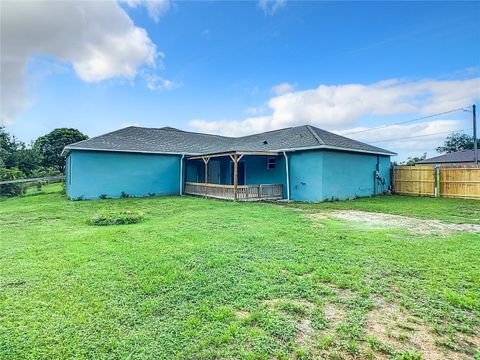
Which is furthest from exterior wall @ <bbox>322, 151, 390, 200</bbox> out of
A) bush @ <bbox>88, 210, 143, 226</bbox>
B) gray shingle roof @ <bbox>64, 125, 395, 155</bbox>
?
bush @ <bbox>88, 210, 143, 226</bbox>

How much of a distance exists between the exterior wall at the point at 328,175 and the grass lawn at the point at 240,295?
7.18 meters

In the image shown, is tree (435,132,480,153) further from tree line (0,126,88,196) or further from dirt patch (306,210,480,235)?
tree line (0,126,88,196)

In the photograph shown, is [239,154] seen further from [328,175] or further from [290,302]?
[290,302]

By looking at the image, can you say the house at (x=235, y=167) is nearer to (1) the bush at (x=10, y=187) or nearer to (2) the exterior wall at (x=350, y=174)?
(2) the exterior wall at (x=350, y=174)

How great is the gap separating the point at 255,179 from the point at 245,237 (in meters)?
10.7

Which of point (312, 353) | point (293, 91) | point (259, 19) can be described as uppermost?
point (259, 19)

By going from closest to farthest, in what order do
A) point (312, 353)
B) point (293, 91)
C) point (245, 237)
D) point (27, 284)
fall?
1. point (312, 353)
2. point (27, 284)
3. point (245, 237)
4. point (293, 91)

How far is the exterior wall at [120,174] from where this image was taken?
14.4 m

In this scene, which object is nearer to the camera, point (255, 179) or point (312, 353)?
point (312, 353)

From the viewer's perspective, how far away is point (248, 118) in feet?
91.2

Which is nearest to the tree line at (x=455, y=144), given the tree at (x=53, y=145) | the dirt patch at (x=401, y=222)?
the dirt patch at (x=401, y=222)

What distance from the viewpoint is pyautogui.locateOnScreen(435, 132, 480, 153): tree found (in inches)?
1566

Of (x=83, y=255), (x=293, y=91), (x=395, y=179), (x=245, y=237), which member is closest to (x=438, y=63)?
(x=395, y=179)

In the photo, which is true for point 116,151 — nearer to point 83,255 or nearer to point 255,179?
point 255,179
